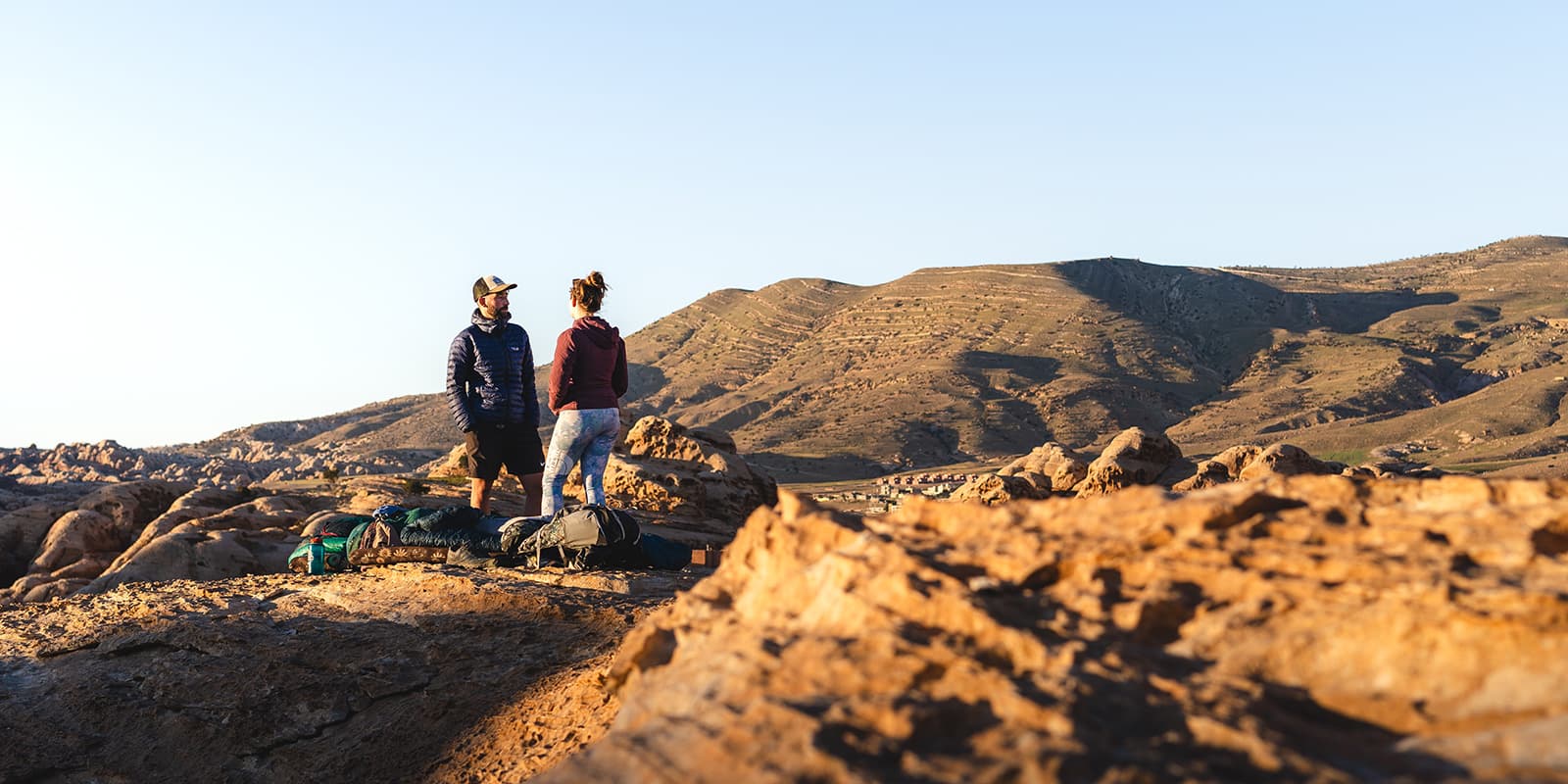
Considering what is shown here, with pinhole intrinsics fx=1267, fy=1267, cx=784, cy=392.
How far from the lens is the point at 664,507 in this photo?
645 inches

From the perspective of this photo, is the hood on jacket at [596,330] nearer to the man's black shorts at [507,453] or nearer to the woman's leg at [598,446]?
the woman's leg at [598,446]

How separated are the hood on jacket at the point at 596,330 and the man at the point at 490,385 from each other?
1.34 metres

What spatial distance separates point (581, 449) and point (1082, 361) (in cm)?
8638

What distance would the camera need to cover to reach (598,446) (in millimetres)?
10086

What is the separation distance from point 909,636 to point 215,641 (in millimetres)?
5524

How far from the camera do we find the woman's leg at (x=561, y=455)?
32.1ft

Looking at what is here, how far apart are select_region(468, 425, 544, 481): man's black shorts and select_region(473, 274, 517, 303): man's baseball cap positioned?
116 cm

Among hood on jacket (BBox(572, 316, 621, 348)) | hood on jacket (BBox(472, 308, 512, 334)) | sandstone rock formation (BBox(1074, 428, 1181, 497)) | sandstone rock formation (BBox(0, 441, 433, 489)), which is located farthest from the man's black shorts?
sandstone rock formation (BBox(0, 441, 433, 489))

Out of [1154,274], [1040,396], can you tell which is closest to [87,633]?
[1040,396]

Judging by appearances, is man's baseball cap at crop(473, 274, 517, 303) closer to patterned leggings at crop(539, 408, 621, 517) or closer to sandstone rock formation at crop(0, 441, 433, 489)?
patterned leggings at crop(539, 408, 621, 517)

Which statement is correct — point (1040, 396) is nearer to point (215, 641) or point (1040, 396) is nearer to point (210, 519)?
point (210, 519)

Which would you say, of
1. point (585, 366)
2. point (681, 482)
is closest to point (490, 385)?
point (585, 366)

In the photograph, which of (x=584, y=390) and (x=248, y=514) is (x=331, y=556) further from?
(x=248, y=514)

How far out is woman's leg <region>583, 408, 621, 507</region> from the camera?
32.3 feet
